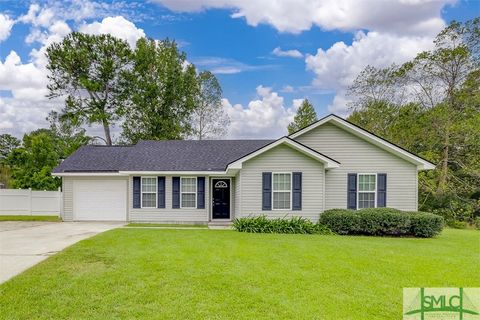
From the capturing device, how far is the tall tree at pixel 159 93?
3127cm

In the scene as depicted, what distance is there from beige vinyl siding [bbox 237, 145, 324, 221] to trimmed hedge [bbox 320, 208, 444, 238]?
38.2 inches

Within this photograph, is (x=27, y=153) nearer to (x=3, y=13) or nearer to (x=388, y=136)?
(x=3, y=13)

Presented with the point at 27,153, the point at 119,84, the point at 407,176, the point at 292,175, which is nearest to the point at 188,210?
the point at 292,175

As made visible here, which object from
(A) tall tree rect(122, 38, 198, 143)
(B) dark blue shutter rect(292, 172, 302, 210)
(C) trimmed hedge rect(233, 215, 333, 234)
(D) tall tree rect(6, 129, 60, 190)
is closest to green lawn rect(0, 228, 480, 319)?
(C) trimmed hedge rect(233, 215, 333, 234)

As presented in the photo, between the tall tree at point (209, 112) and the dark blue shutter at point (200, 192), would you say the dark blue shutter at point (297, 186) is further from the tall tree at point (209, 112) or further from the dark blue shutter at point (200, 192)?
the tall tree at point (209, 112)

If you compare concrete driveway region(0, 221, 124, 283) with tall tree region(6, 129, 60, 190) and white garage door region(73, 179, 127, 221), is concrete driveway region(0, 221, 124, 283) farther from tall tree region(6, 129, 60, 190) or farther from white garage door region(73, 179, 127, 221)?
tall tree region(6, 129, 60, 190)

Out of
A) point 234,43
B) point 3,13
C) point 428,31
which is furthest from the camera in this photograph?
point 428,31

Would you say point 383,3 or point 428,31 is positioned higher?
point 428,31

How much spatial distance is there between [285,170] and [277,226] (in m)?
2.50

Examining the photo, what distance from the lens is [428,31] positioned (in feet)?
82.2

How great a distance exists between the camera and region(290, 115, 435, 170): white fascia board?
625 inches

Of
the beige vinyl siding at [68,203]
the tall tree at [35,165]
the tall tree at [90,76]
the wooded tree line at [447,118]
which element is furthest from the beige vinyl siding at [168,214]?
the wooded tree line at [447,118]

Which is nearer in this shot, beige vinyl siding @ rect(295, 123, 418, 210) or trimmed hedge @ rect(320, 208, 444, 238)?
trimmed hedge @ rect(320, 208, 444, 238)

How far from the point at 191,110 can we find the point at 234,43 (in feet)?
37.0
